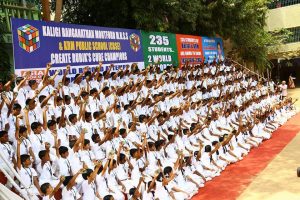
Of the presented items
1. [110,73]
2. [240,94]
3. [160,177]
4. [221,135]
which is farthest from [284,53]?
[160,177]

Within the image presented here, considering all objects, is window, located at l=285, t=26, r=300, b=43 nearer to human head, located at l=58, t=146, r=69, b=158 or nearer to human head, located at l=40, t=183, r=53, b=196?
human head, located at l=58, t=146, r=69, b=158

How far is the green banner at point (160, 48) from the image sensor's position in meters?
11.4

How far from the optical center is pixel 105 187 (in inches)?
237

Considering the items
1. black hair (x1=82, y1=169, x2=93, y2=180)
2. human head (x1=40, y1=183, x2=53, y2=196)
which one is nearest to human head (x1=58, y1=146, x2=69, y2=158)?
black hair (x1=82, y1=169, x2=93, y2=180)

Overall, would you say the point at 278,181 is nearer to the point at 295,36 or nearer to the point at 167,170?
the point at 167,170

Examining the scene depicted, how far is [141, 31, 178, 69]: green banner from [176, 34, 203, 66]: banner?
1.00ft

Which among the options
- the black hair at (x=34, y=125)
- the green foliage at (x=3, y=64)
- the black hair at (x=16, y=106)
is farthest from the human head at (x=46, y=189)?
the green foliage at (x=3, y=64)

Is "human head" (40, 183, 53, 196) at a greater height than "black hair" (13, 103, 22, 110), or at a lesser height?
lesser

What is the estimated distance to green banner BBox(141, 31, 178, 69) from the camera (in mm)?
11391

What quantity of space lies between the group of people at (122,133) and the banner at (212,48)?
286 cm

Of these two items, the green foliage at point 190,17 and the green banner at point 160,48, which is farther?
the green foliage at point 190,17

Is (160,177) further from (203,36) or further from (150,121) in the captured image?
(203,36)

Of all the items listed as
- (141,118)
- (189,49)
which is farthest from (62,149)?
(189,49)

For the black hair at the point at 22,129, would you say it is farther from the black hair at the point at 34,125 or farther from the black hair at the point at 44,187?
the black hair at the point at 44,187
